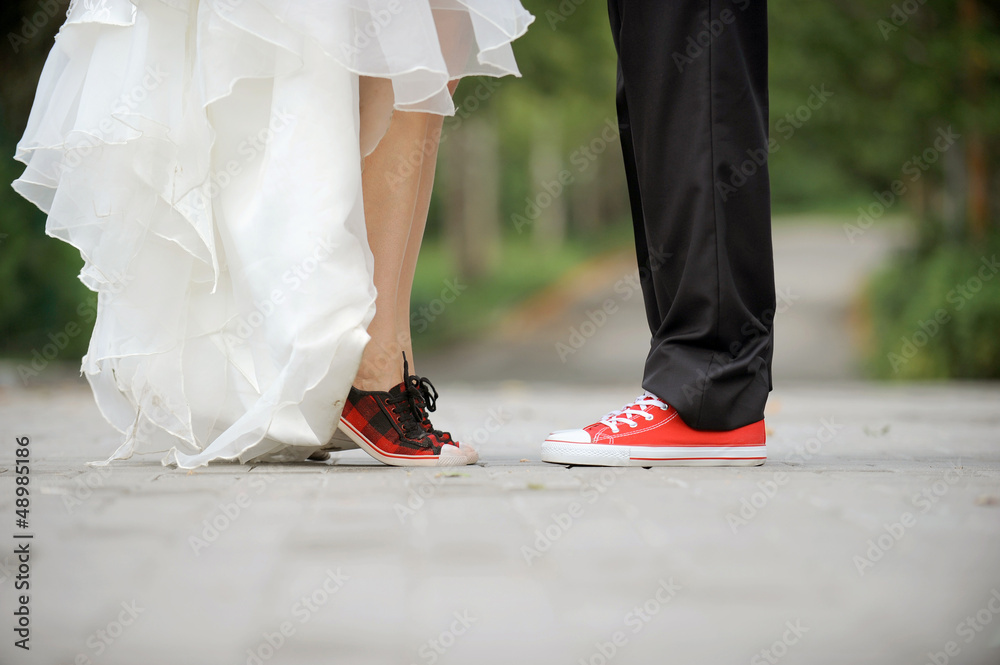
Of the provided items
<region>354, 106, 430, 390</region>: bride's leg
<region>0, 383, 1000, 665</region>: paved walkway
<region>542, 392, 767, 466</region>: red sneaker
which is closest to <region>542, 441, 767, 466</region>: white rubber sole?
<region>542, 392, 767, 466</region>: red sneaker

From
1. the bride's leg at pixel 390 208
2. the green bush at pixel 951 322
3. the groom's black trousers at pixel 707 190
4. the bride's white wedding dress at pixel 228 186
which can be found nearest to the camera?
the bride's white wedding dress at pixel 228 186

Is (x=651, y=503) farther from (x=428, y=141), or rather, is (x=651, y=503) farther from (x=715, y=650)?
(x=428, y=141)

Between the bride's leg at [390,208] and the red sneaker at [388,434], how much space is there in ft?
0.27

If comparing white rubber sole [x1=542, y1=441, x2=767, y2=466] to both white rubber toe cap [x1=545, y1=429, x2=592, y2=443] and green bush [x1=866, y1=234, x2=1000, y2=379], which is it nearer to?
white rubber toe cap [x1=545, y1=429, x2=592, y2=443]

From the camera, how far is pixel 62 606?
132 cm

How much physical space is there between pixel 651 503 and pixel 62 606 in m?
1.04

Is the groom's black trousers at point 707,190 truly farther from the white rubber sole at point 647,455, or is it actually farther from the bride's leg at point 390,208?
the bride's leg at point 390,208

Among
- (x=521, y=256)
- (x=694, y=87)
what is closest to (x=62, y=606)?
(x=694, y=87)

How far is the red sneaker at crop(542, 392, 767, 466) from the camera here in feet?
7.82

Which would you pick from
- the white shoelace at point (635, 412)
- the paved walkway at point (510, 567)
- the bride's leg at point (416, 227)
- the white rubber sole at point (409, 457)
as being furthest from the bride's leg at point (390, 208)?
the white shoelace at point (635, 412)

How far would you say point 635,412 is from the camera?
2428mm

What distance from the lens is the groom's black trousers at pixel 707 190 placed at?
238 cm

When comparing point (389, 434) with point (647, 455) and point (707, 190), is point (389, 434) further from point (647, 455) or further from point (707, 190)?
point (707, 190)

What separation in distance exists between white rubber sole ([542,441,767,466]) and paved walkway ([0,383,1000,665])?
0.54 ft
